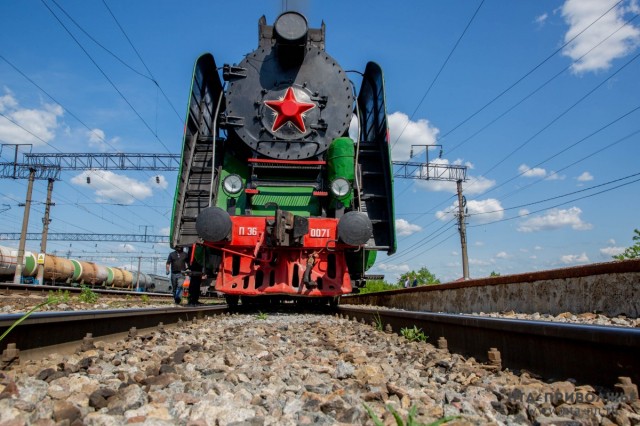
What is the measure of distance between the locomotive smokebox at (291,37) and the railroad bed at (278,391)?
17.2ft

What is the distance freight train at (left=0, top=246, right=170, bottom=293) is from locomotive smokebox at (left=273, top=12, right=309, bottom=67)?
1804 cm

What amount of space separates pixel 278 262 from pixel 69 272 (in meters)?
21.7

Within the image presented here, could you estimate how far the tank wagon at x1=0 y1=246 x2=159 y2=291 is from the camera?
20473mm

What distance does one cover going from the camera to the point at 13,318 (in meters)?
2.33

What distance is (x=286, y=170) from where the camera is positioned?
23.2 ft

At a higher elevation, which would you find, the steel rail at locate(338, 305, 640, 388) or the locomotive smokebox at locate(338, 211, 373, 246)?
the locomotive smokebox at locate(338, 211, 373, 246)

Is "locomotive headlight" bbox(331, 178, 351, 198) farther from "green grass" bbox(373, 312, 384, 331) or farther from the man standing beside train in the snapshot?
the man standing beside train

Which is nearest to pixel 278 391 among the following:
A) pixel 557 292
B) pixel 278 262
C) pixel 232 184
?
pixel 557 292

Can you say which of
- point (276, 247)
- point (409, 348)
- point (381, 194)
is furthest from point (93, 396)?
point (381, 194)

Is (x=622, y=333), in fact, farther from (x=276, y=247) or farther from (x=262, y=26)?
(x=262, y=26)

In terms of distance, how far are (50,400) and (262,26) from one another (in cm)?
740

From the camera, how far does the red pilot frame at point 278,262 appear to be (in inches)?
234

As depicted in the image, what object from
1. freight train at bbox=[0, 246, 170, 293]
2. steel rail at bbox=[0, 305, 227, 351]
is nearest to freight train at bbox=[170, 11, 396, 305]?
steel rail at bbox=[0, 305, 227, 351]

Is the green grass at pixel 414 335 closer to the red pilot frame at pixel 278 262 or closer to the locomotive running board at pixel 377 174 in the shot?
the red pilot frame at pixel 278 262
